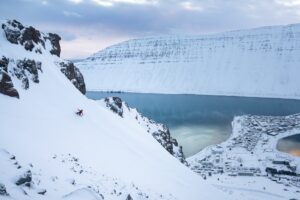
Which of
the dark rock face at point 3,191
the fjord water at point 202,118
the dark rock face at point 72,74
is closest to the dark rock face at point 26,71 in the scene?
the dark rock face at point 72,74

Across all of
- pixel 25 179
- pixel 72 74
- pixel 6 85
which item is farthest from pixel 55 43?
pixel 25 179

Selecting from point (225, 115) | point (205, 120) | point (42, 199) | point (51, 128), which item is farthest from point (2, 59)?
point (225, 115)

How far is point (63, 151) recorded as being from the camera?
20797 millimetres

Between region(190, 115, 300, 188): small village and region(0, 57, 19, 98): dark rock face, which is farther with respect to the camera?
region(190, 115, 300, 188): small village

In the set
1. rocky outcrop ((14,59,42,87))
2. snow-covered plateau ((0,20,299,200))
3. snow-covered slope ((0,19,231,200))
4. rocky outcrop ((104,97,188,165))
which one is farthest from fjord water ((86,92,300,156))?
rocky outcrop ((14,59,42,87))

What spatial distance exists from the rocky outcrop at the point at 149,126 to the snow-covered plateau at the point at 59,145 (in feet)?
15.9

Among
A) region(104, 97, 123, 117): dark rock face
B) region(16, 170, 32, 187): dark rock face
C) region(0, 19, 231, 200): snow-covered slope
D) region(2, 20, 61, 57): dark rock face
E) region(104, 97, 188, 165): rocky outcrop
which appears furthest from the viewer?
region(104, 97, 188, 165): rocky outcrop

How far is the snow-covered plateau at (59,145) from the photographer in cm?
1600

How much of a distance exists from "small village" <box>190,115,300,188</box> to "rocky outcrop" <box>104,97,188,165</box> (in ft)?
22.7

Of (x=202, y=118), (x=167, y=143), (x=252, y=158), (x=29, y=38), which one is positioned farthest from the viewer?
(x=202, y=118)

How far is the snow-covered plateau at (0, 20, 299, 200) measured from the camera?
16000 millimetres

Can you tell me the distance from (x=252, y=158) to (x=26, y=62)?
52.8 metres

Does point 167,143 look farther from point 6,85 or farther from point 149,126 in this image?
point 6,85

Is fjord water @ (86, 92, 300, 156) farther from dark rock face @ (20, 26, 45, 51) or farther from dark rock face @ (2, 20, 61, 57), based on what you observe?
dark rock face @ (20, 26, 45, 51)
